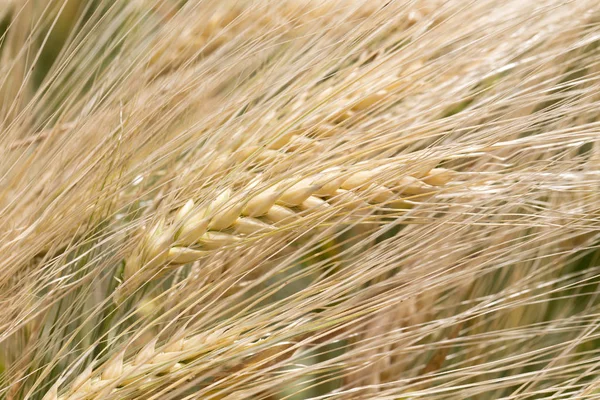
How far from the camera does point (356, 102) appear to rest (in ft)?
1.75

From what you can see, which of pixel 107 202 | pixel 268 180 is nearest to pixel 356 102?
pixel 268 180

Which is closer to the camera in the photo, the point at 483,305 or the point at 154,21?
the point at 483,305

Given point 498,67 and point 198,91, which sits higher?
point 198,91

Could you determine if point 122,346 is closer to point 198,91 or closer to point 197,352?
point 197,352

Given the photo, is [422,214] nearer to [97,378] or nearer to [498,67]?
[498,67]

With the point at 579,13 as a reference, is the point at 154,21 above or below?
above

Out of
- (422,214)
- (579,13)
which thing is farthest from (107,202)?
(579,13)

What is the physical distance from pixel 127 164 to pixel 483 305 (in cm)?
30

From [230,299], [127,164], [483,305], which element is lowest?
[483,305]

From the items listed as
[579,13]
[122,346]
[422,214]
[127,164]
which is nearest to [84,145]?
[127,164]

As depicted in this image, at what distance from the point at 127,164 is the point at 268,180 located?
13cm

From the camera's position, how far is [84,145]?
594 millimetres

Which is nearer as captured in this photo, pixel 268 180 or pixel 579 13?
pixel 268 180

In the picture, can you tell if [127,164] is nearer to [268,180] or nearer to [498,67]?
[268,180]
